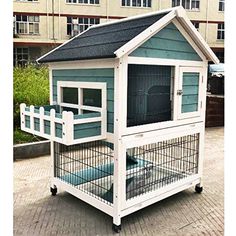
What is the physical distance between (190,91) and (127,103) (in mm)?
706

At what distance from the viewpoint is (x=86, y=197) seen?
8.96 ft

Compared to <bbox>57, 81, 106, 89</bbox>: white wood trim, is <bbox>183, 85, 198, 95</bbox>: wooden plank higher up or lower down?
lower down

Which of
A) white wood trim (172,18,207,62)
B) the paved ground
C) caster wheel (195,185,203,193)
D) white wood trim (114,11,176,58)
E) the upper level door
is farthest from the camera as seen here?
caster wheel (195,185,203,193)

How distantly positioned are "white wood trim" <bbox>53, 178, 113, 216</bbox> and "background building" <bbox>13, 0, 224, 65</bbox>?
12.4 m

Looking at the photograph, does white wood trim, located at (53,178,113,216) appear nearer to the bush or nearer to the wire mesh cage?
the wire mesh cage

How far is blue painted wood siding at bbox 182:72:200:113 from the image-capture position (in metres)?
2.83

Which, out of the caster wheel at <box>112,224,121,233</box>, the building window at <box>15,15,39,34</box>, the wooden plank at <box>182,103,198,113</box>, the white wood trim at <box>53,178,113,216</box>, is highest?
the building window at <box>15,15,39,34</box>

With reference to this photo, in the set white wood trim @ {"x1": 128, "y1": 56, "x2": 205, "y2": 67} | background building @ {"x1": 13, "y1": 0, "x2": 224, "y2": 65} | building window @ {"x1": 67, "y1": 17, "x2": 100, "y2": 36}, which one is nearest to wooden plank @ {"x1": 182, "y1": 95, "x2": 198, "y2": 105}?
white wood trim @ {"x1": 128, "y1": 56, "x2": 205, "y2": 67}

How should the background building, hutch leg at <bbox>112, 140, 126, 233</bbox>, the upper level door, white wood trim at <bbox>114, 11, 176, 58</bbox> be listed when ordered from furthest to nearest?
1. the background building
2. the upper level door
3. hutch leg at <bbox>112, 140, 126, 233</bbox>
4. white wood trim at <bbox>114, 11, 176, 58</bbox>

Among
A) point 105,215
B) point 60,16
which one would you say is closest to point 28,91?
point 105,215

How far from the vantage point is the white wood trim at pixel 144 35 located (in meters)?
2.16

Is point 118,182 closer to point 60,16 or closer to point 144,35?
point 144,35
